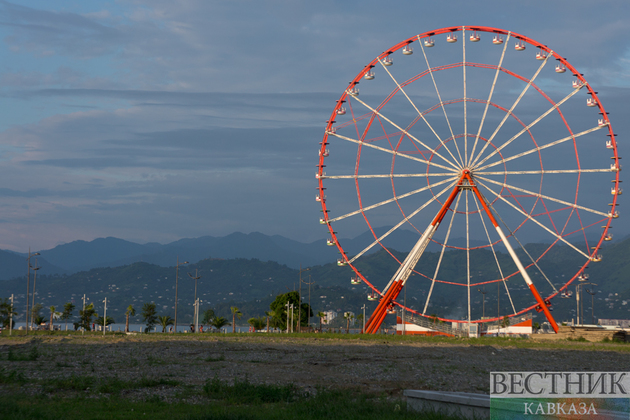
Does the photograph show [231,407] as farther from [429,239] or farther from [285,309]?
[285,309]

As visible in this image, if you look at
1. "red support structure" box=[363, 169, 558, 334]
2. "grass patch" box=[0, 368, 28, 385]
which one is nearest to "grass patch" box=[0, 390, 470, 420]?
"grass patch" box=[0, 368, 28, 385]

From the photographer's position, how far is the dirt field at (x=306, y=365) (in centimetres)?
2305

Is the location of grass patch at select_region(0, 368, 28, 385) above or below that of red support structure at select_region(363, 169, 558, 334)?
below

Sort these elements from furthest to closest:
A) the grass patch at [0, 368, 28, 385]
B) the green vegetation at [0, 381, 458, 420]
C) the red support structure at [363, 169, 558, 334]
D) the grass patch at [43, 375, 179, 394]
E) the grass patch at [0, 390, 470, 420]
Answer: the red support structure at [363, 169, 558, 334], the grass patch at [0, 368, 28, 385], the grass patch at [43, 375, 179, 394], the green vegetation at [0, 381, 458, 420], the grass patch at [0, 390, 470, 420]

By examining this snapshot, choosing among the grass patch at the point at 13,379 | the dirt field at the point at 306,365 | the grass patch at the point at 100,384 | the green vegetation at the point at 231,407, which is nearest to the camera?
the green vegetation at the point at 231,407

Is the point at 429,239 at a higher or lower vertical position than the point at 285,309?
higher

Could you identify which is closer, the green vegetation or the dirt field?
the green vegetation

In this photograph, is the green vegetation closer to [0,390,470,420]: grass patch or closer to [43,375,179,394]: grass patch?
[0,390,470,420]: grass patch

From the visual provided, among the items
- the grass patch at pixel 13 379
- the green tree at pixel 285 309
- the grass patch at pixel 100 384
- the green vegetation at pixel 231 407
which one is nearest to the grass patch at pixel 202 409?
the green vegetation at pixel 231 407

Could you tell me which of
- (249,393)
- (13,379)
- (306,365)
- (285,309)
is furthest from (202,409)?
(285,309)

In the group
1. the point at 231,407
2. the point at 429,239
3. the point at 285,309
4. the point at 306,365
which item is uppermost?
the point at 429,239

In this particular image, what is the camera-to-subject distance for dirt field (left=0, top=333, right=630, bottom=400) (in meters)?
23.0

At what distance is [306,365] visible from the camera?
94.3 ft

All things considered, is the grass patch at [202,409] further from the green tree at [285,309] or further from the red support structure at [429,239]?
the green tree at [285,309]
